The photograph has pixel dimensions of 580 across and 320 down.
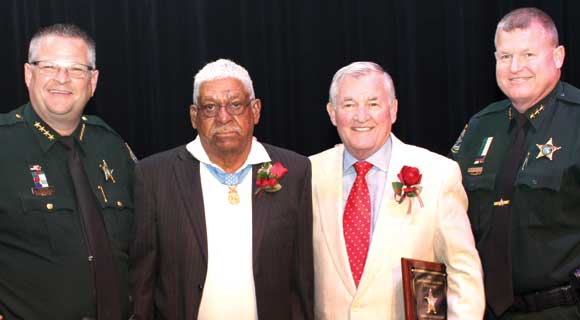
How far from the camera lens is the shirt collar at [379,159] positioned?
3587 mm

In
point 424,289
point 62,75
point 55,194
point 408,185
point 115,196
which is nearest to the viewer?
point 424,289

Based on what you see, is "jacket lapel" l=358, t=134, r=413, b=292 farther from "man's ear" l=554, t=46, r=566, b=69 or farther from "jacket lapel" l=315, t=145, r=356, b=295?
"man's ear" l=554, t=46, r=566, b=69

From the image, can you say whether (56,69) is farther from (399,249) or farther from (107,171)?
(399,249)

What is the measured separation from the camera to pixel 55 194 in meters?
3.54

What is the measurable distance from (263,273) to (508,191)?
1.20 metres

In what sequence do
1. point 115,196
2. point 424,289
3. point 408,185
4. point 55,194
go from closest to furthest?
1. point 424,289
2. point 408,185
3. point 55,194
4. point 115,196

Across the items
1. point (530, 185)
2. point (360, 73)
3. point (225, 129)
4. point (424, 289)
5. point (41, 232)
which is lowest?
point (424, 289)

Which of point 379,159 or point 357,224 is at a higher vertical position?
point 379,159

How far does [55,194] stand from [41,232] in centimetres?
19

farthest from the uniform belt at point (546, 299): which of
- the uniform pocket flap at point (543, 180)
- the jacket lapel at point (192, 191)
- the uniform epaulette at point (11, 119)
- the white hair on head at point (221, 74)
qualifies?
the uniform epaulette at point (11, 119)

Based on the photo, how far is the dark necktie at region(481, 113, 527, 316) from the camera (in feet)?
12.0

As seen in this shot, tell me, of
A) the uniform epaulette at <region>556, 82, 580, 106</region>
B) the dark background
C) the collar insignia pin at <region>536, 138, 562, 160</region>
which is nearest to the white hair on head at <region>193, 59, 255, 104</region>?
the collar insignia pin at <region>536, 138, 562, 160</region>

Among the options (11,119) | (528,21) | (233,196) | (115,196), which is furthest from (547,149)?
(11,119)

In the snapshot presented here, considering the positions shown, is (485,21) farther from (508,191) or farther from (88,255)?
(88,255)
